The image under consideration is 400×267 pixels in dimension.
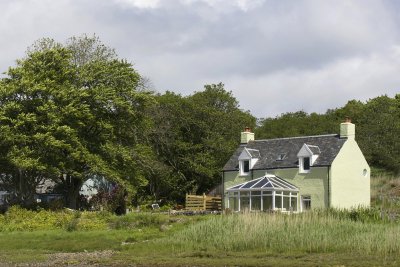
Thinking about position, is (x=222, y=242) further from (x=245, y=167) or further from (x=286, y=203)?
(x=245, y=167)

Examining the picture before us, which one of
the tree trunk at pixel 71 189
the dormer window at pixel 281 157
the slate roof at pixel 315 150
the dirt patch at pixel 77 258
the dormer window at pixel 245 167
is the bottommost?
the dirt patch at pixel 77 258

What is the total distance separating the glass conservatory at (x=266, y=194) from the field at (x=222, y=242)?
14349 millimetres

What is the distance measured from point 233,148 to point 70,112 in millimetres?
20951

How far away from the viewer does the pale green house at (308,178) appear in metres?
53.2

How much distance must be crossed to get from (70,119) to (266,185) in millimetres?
16010

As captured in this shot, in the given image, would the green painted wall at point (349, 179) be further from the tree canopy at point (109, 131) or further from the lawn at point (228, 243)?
the lawn at point (228, 243)

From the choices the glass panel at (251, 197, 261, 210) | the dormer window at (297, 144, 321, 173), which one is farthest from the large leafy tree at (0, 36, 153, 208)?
the dormer window at (297, 144, 321, 173)

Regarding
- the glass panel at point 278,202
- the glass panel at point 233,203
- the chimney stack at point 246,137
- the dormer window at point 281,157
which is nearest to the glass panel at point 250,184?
the glass panel at point 233,203

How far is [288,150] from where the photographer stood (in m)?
57.5

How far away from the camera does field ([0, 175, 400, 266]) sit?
25500 mm

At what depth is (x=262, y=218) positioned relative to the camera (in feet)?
107

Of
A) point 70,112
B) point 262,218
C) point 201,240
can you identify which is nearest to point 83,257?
point 201,240

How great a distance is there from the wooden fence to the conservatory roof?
3.15 m

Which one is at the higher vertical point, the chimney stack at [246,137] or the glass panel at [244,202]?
the chimney stack at [246,137]
